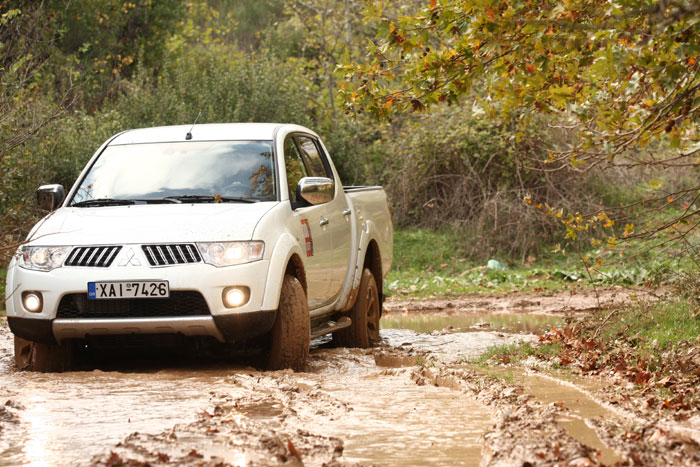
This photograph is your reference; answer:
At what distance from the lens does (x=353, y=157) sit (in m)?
21.1

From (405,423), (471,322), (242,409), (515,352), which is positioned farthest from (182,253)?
(471,322)

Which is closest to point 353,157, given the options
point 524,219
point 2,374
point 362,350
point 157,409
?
point 524,219

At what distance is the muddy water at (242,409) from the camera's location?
4.24 metres

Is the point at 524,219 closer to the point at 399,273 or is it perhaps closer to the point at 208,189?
the point at 399,273

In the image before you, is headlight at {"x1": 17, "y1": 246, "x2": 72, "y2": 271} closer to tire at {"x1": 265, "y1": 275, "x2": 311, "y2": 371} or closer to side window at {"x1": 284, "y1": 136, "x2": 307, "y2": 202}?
tire at {"x1": 265, "y1": 275, "x2": 311, "y2": 371}

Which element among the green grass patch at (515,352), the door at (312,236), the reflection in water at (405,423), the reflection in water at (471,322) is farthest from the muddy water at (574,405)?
the reflection in water at (471,322)

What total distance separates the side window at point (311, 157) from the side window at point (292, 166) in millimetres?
153

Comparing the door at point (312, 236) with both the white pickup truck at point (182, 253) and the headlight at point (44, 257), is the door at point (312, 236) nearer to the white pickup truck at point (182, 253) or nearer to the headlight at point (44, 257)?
the white pickup truck at point (182, 253)

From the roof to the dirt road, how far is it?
1779 millimetres

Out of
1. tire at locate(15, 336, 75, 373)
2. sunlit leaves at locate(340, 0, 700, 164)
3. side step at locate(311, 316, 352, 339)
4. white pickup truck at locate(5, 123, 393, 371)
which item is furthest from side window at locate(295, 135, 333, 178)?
tire at locate(15, 336, 75, 373)

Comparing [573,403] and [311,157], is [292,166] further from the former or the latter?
[573,403]

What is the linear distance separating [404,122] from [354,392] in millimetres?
17388

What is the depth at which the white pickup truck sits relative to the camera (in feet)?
20.5

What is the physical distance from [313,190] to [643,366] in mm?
2641
